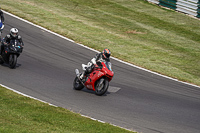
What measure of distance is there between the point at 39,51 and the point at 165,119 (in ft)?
32.0

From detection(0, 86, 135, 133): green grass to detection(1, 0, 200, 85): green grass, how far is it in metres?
9.40

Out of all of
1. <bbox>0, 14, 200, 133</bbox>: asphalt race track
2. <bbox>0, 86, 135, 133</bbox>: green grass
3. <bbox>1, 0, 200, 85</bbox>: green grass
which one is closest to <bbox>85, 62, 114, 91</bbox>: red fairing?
<bbox>0, 14, 200, 133</bbox>: asphalt race track

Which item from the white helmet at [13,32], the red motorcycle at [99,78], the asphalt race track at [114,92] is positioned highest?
the white helmet at [13,32]

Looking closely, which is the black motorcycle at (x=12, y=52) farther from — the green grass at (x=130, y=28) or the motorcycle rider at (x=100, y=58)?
the green grass at (x=130, y=28)

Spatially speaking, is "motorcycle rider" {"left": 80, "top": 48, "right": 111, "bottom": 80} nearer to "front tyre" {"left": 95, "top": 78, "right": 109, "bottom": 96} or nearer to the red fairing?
the red fairing

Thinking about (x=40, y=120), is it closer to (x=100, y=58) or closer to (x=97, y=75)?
(x=97, y=75)

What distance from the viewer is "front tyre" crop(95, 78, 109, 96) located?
44.7 ft

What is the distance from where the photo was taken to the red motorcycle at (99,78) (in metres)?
13.6

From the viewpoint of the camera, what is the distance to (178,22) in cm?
2994

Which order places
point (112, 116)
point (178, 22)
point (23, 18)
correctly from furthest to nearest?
point (178, 22)
point (23, 18)
point (112, 116)

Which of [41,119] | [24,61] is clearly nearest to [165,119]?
[41,119]

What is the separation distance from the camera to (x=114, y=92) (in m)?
14.8

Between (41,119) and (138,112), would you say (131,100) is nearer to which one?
(138,112)

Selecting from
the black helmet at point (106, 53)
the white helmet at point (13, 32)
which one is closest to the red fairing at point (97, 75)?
the black helmet at point (106, 53)
